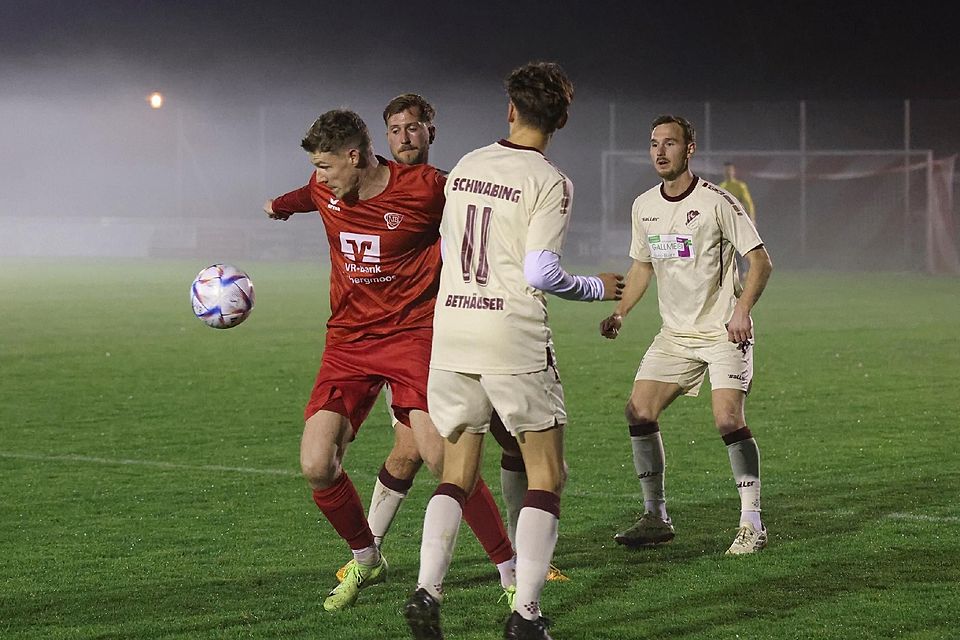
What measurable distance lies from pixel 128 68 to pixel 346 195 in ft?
153

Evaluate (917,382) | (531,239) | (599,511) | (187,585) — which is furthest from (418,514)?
(917,382)

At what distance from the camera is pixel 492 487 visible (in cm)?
783

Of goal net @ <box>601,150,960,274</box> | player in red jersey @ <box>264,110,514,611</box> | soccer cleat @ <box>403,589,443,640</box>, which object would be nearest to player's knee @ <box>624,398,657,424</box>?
player in red jersey @ <box>264,110,514,611</box>

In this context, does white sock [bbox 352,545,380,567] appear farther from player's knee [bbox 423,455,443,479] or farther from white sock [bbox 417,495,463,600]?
white sock [bbox 417,495,463,600]

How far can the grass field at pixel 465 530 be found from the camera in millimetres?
5031

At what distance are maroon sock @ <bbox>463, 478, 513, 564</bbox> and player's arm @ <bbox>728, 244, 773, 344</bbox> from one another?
58.2 inches

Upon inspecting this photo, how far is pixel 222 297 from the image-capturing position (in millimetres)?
6195

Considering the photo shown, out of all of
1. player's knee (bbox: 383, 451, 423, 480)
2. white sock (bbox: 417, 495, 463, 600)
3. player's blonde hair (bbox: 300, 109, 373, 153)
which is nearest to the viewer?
white sock (bbox: 417, 495, 463, 600)

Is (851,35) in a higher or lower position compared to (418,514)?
higher

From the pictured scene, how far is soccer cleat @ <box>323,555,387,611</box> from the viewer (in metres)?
5.15

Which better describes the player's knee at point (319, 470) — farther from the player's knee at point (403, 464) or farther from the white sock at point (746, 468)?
the white sock at point (746, 468)

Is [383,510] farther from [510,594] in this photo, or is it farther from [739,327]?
[739,327]

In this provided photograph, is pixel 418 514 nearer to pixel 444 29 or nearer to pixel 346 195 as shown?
pixel 346 195

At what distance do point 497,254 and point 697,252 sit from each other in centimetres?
212
